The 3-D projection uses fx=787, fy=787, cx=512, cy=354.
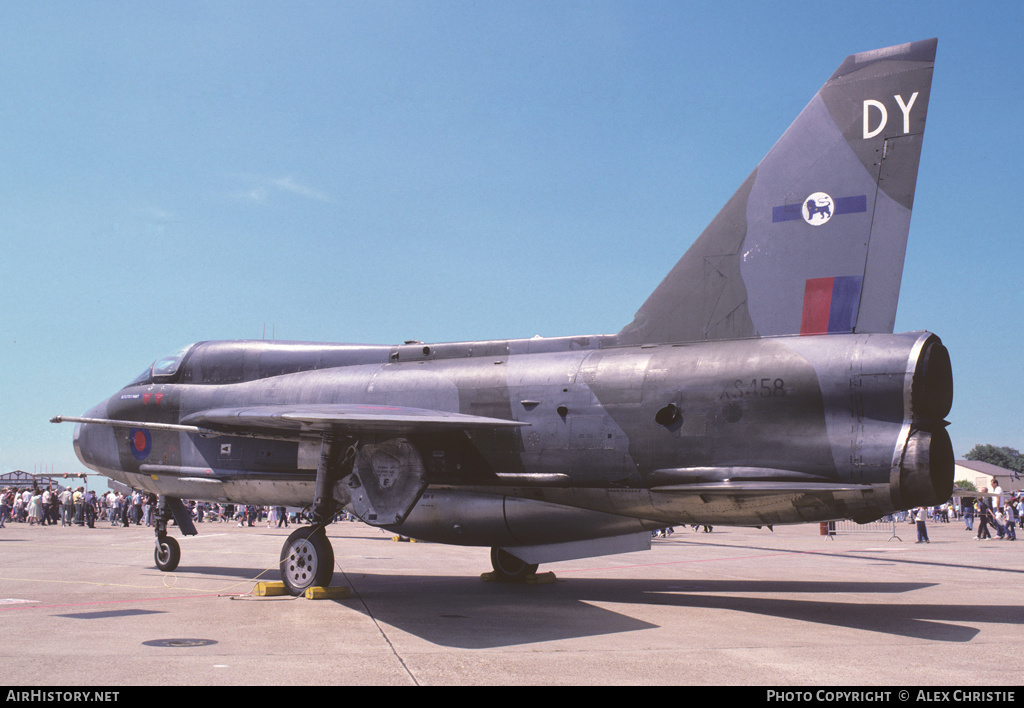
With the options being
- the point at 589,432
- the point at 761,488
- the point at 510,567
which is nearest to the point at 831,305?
the point at 761,488

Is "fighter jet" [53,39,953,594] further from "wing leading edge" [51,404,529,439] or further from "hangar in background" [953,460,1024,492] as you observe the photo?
"hangar in background" [953,460,1024,492]

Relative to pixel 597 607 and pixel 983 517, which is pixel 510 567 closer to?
pixel 597 607

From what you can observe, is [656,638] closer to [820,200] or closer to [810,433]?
[810,433]

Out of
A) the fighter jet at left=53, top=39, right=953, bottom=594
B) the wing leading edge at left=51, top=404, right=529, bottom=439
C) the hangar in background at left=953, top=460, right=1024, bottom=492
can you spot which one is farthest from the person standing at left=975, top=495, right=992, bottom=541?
the hangar in background at left=953, top=460, right=1024, bottom=492

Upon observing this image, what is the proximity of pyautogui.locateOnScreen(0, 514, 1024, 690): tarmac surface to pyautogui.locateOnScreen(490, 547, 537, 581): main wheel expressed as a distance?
1.13 feet

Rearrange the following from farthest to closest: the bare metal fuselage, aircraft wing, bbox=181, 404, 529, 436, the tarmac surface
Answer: aircraft wing, bbox=181, 404, 529, 436, the bare metal fuselage, the tarmac surface

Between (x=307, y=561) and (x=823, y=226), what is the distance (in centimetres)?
831

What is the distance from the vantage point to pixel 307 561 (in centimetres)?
1118

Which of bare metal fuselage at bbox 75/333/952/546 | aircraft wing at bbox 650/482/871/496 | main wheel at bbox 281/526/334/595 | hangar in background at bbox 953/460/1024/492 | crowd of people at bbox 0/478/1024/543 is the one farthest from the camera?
hangar in background at bbox 953/460/1024/492

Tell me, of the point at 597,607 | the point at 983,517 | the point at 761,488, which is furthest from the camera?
the point at 983,517

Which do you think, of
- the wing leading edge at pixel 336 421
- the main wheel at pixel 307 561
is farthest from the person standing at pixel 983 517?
the main wheel at pixel 307 561

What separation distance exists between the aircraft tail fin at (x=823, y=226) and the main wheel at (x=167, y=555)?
972cm

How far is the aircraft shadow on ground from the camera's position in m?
8.52

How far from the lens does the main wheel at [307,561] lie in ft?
36.3
